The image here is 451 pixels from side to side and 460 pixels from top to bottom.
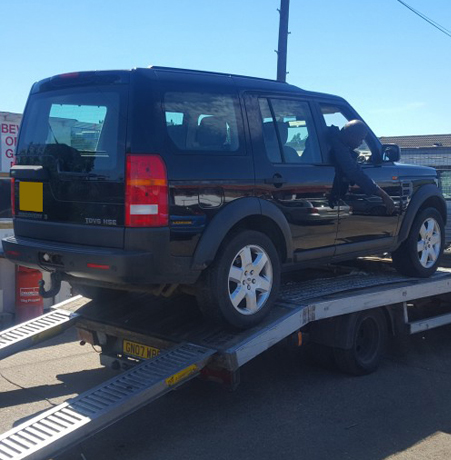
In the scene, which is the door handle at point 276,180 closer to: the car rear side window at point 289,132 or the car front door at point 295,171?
the car front door at point 295,171

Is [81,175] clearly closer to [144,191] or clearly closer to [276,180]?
[144,191]

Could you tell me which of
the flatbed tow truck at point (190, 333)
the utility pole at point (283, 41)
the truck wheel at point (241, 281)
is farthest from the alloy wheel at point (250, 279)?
the utility pole at point (283, 41)

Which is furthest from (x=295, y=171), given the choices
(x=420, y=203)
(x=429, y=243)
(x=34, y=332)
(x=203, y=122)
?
(x=34, y=332)

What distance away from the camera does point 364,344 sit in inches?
239

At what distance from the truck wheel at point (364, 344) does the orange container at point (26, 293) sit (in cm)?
406

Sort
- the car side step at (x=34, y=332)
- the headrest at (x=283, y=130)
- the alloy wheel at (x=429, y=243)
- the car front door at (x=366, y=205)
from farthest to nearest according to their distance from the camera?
the alloy wheel at (x=429, y=243)
the car front door at (x=366, y=205)
the headrest at (x=283, y=130)
the car side step at (x=34, y=332)

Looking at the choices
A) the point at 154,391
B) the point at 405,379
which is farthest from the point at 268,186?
the point at 405,379

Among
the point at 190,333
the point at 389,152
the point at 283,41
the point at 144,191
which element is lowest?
the point at 190,333

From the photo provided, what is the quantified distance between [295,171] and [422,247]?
89.9 inches

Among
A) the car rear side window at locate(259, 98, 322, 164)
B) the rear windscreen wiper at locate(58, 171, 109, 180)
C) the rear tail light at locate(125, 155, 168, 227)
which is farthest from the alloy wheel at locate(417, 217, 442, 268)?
the rear windscreen wiper at locate(58, 171, 109, 180)

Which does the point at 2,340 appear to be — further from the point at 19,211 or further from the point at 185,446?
the point at 185,446

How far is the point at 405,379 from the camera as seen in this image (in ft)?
19.5

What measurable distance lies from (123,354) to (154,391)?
3.58 ft

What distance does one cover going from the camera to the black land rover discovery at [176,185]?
4.32 m
